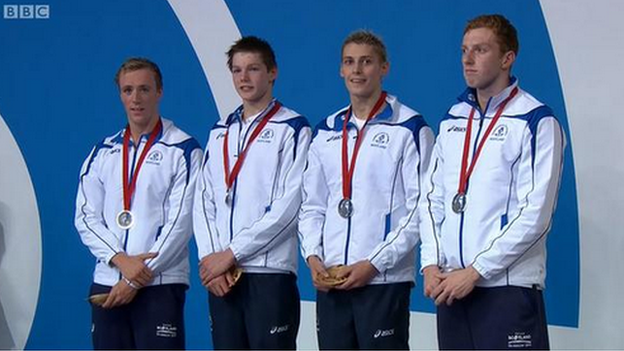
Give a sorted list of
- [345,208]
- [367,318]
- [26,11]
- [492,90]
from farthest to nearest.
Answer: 1. [26,11]
2. [345,208]
3. [367,318]
4. [492,90]

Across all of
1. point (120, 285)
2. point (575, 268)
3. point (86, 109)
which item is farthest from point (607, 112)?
point (86, 109)

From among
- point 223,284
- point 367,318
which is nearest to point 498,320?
point 367,318

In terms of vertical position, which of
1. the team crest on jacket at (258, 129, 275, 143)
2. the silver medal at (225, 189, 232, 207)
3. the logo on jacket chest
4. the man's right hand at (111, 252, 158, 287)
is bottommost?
the man's right hand at (111, 252, 158, 287)

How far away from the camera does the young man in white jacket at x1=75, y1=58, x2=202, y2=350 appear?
4379 millimetres

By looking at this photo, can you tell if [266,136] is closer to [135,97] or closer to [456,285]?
[135,97]

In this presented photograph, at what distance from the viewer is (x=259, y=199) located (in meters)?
4.29

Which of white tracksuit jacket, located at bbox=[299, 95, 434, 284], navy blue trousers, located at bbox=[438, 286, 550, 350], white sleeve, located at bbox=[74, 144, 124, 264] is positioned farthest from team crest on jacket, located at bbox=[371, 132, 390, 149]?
white sleeve, located at bbox=[74, 144, 124, 264]

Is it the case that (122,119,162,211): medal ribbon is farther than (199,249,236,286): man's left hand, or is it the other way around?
(122,119,162,211): medal ribbon

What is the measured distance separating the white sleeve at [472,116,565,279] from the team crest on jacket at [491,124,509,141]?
0.08 metres

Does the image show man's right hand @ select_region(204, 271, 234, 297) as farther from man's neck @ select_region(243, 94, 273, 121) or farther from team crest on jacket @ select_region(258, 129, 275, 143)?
man's neck @ select_region(243, 94, 273, 121)

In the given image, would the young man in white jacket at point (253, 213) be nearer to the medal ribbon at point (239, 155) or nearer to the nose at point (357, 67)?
the medal ribbon at point (239, 155)

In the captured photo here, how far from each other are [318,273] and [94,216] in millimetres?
1116

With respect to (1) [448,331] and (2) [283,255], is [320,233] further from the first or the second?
(1) [448,331]

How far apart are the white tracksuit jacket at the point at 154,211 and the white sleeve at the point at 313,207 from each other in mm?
557
